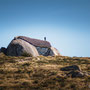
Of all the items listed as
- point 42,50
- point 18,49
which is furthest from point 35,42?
point 18,49

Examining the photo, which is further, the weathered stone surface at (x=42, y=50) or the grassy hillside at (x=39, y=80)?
the weathered stone surface at (x=42, y=50)

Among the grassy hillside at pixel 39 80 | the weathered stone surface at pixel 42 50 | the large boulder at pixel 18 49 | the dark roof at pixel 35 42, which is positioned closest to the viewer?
the grassy hillside at pixel 39 80

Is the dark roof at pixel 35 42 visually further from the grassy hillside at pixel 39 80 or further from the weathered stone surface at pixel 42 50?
the grassy hillside at pixel 39 80

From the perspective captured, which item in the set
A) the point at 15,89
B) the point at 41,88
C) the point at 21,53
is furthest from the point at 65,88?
the point at 21,53

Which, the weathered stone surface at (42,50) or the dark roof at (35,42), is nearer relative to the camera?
the dark roof at (35,42)

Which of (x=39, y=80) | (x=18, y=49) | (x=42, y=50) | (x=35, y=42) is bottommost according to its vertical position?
(x=39, y=80)

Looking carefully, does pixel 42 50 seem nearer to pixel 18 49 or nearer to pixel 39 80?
pixel 18 49

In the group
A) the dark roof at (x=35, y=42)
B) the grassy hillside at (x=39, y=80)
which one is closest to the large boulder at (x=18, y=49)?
the dark roof at (x=35, y=42)

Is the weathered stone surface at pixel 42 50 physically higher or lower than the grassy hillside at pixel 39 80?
higher

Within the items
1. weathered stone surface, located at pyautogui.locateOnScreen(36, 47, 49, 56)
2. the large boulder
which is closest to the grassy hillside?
the large boulder

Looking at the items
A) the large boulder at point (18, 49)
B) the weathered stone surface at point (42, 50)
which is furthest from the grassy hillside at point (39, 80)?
the weathered stone surface at point (42, 50)

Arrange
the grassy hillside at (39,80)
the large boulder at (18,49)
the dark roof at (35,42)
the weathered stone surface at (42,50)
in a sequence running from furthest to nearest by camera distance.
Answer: the weathered stone surface at (42,50), the dark roof at (35,42), the large boulder at (18,49), the grassy hillside at (39,80)

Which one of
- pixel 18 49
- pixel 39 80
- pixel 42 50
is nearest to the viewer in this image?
pixel 39 80

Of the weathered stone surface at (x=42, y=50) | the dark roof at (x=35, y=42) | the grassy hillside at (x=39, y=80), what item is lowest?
the grassy hillside at (x=39, y=80)
